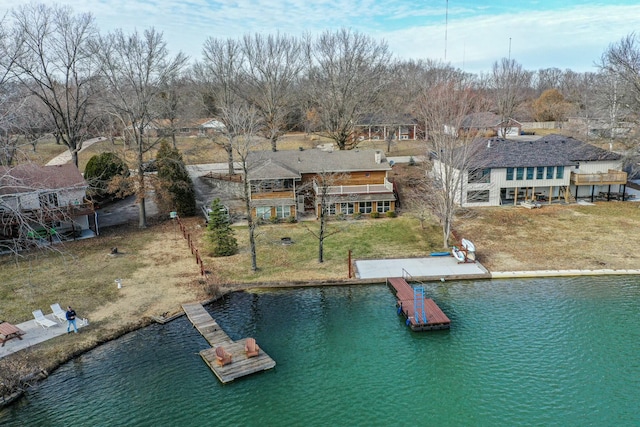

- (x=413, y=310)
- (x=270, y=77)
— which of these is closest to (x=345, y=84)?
(x=270, y=77)

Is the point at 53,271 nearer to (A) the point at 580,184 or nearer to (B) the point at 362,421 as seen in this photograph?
(B) the point at 362,421

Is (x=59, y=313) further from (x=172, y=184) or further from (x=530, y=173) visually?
(x=530, y=173)

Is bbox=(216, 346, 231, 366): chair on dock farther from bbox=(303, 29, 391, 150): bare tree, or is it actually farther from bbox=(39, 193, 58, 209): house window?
bbox=(303, 29, 391, 150): bare tree

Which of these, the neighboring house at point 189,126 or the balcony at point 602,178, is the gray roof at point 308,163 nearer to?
the neighboring house at point 189,126

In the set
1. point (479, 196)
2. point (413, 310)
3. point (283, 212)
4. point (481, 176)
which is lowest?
point (413, 310)

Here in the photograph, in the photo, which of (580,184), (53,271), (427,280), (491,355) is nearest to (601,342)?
(491,355)

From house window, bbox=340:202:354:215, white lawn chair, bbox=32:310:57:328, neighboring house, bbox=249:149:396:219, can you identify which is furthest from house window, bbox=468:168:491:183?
white lawn chair, bbox=32:310:57:328
